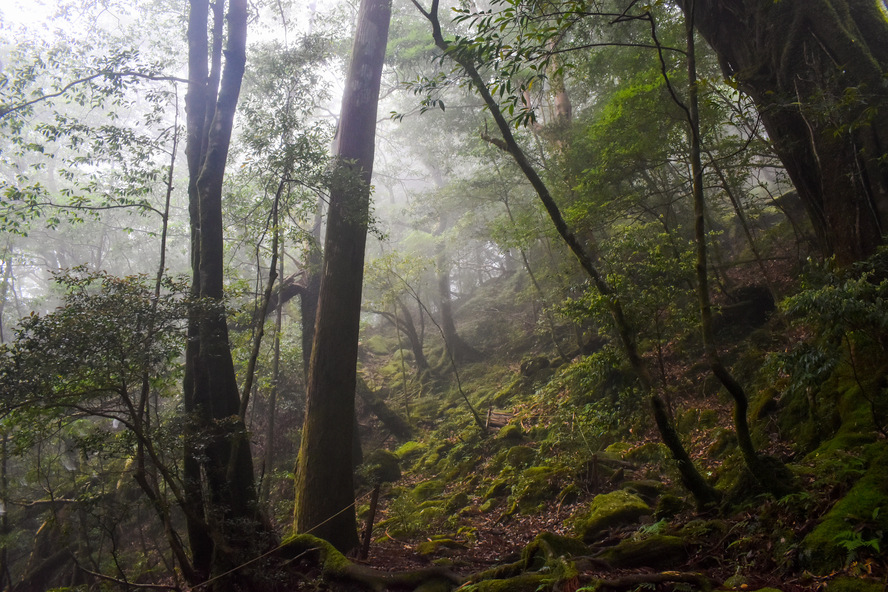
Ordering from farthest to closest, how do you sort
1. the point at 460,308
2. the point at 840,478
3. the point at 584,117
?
the point at 460,308, the point at 584,117, the point at 840,478

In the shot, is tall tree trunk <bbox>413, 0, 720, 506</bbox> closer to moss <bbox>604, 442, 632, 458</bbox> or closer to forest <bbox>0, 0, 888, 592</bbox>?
forest <bbox>0, 0, 888, 592</bbox>

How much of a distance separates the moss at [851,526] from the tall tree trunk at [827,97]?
11.3 feet

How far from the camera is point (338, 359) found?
21.6 feet

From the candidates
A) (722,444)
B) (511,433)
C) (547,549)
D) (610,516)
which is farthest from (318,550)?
(511,433)

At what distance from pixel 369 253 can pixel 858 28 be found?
20.8m

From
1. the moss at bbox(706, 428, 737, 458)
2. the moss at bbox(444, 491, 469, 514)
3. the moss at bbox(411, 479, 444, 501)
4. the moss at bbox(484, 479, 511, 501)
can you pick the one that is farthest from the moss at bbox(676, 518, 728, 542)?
the moss at bbox(411, 479, 444, 501)

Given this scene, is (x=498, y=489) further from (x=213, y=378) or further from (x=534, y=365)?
(x=534, y=365)

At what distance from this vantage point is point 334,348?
6621mm

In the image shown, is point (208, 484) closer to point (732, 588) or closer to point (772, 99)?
point (732, 588)

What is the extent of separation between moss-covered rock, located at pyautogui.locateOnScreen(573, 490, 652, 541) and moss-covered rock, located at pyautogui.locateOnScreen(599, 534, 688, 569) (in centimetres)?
123

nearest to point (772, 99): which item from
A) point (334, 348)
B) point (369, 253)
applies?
point (334, 348)

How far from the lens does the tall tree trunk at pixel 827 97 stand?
5.38 metres

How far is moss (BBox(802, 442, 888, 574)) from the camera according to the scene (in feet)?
9.16

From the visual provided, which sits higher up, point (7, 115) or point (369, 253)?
point (369, 253)
